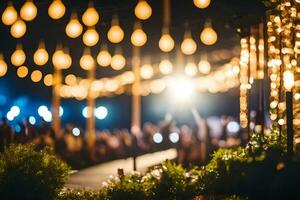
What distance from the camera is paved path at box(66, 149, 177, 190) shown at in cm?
1439

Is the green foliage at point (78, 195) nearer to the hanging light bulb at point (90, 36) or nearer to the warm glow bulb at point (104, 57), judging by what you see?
the hanging light bulb at point (90, 36)

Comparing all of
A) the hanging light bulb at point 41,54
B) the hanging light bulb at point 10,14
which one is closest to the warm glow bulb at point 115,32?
the hanging light bulb at point 10,14

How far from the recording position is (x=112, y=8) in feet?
56.6

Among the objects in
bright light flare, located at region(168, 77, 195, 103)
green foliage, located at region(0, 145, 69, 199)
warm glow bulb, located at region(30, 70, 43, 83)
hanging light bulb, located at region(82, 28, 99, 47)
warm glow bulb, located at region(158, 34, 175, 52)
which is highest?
hanging light bulb, located at region(82, 28, 99, 47)

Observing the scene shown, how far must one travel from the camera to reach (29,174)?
29.7 feet

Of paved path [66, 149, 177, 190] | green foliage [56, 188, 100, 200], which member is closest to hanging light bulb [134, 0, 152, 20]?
paved path [66, 149, 177, 190]

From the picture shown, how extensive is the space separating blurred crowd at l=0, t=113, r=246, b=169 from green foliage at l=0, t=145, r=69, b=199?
5317 millimetres

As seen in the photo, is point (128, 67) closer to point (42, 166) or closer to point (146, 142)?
point (146, 142)

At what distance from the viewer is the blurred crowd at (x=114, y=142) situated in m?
17.2

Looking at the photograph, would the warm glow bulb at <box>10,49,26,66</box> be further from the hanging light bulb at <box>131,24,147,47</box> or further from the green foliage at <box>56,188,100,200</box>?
the green foliage at <box>56,188,100,200</box>

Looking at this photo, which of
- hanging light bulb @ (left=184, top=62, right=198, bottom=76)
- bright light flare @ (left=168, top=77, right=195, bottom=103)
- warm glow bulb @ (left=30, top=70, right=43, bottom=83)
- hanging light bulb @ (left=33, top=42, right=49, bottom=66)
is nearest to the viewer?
hanging light bulb @ (left=33, top=42, right=49, bottom=66)

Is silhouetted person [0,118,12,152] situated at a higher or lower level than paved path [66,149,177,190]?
higher

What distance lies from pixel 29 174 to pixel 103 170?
9.14 m

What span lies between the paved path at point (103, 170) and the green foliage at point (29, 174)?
381cm
